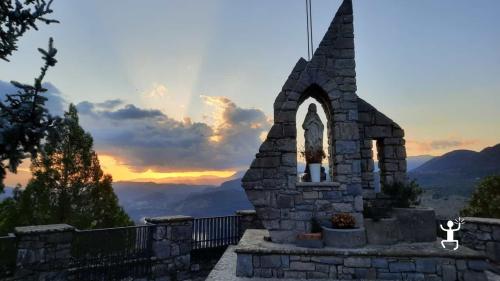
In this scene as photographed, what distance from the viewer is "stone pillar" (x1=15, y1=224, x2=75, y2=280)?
618cm

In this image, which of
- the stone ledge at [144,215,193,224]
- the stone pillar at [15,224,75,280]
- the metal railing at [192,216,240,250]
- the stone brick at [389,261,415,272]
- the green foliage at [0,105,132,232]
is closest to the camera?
the stone pillar at [15,224,75,280]

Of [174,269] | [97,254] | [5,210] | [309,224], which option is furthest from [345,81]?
[5,210]

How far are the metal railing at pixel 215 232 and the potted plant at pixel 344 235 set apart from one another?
4.18m

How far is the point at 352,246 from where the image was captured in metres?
7.12

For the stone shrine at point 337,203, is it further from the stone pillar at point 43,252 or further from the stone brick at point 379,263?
the stone pillar at point 43,252

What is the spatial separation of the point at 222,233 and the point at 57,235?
17.2ft

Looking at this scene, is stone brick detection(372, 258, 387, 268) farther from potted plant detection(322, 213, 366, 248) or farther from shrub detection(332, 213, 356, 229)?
shrub detection(332, 213, 356, 229)

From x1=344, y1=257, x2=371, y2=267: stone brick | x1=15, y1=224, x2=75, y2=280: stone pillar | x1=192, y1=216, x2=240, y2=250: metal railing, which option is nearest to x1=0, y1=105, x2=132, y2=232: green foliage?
x1=192, y1=216, x2=240, y2=250: metal railing

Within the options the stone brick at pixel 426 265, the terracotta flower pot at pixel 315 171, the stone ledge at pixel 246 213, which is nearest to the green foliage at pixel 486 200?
the stone brick at pixel 426 265

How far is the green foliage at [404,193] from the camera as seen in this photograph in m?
8.45

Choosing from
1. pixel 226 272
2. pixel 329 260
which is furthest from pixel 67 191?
pixel 329 260

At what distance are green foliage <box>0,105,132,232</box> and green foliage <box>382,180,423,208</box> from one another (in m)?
13.2

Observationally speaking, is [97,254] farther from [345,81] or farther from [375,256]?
[345,81]

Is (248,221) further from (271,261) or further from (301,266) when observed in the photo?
(301,266)
